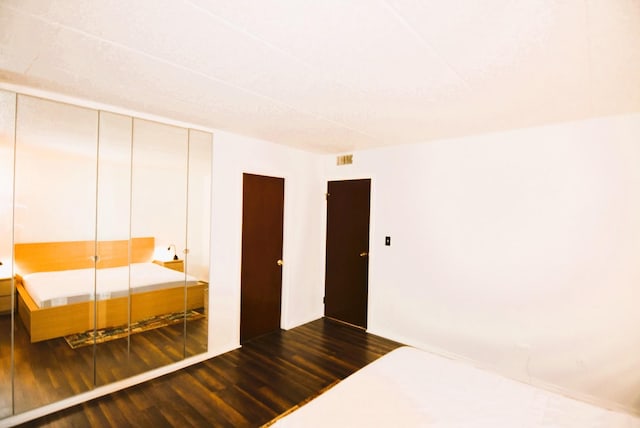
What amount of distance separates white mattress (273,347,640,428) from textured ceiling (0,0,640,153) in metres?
1.92

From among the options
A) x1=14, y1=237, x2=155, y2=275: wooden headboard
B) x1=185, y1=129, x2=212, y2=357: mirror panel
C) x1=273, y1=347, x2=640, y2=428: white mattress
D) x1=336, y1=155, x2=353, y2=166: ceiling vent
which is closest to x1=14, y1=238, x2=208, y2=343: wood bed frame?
x1=14, y1=237, x2=155, y2=275: wooden headboard

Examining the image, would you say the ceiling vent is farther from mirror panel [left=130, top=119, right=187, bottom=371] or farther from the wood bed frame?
the wood bed frame

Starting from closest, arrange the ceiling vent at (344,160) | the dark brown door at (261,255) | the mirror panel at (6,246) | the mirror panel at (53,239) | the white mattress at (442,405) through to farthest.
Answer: the white mattress at (442,405) < the mirror panel at (6,246) < the mirror panel at (53,239) < the dark brown door at (261,255) < the ceiling vent at (344,160)

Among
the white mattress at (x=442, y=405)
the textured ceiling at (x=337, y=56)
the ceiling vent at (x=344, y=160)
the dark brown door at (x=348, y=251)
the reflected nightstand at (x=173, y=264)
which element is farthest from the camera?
the ceiling vent at (x=344, y=160)

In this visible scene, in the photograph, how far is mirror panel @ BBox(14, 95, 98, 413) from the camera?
2.18 m

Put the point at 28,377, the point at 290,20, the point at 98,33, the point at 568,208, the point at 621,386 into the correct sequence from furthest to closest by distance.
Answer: the point at 568,208 < the point at 621,386 < the point at 28,377 < the point at 98,33 < the point at 290,20

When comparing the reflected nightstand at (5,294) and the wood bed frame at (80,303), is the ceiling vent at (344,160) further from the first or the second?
the reflected nightstand at (5,294)

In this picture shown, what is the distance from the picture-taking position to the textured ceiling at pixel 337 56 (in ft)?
4.28

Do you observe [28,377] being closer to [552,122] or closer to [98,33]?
[98,33]

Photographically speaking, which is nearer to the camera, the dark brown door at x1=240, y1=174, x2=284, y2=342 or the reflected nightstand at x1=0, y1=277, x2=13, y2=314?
the reflected nightstand at x1=0, y1=277, x2=13, y2=314

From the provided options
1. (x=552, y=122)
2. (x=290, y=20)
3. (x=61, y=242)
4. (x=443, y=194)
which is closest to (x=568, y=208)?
(x=552, y=122)

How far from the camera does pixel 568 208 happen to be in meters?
2.67

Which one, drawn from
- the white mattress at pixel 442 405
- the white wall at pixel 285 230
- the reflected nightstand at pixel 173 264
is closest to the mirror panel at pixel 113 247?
the reflected nightstand at pixel 173 264

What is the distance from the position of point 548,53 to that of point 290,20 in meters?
1.40
